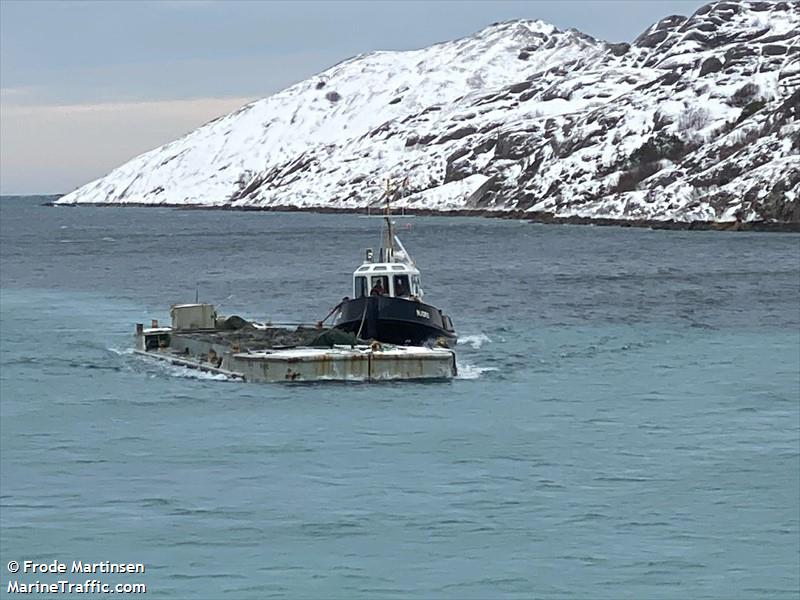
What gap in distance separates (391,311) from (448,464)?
751 inches

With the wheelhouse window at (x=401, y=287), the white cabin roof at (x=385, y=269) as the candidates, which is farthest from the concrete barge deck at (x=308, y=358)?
the wheelhouse window at (x=401, y=287)

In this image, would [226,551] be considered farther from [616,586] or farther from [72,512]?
[616,586]

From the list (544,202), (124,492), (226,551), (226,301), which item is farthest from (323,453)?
(544,202)

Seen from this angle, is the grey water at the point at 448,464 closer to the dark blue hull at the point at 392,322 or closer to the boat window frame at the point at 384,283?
the dark blue hull at the point at 392,322

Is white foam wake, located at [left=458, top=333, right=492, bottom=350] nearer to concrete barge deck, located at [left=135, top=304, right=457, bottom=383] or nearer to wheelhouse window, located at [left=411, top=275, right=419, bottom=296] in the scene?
wheelhouse window, located at [left=411, top=275, right=419, bottom=296]

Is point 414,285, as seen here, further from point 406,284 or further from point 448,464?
point 448,464

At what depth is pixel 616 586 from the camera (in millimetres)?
24109

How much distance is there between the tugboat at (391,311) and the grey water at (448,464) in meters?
1.87

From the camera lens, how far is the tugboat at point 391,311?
52.1m

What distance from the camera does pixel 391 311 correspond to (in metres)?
52.2

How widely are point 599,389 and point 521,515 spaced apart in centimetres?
1673

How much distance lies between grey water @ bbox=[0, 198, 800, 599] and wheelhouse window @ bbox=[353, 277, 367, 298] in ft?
14.5

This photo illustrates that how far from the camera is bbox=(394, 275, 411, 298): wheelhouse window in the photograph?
54281 mm

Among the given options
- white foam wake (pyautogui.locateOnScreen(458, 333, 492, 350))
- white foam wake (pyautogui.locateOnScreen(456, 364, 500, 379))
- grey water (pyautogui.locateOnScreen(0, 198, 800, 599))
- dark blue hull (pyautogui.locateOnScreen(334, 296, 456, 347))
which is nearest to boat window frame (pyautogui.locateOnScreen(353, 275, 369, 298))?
dark blue hull (pyautogui.locateOnScreen(334, 296, 456, 347))
